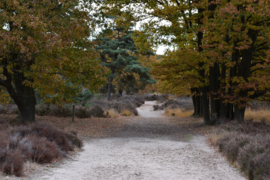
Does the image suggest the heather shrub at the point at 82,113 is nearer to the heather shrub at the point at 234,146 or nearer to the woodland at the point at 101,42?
the woodland at the point at 101,42

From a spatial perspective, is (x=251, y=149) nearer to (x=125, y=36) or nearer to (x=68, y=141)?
(x=68, y=141)

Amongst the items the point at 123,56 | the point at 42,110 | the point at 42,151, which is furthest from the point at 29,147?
the point at 123,56

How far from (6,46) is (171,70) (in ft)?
27.5

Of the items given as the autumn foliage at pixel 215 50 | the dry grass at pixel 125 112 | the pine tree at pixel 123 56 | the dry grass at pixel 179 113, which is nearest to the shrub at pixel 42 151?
the autumn foliage at pixel 215 50

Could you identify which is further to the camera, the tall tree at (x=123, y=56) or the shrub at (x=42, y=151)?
the tall tree at (x=123, y=56)

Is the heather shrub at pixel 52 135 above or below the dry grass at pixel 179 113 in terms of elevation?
above

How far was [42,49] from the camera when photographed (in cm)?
839

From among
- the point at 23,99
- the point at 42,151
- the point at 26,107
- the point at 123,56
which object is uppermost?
the point at 123,56

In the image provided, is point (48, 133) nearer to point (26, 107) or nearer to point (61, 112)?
point (26, 107)

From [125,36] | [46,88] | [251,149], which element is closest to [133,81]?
[125,36]

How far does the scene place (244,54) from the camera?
481 inches

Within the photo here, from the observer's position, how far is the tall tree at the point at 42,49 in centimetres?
809

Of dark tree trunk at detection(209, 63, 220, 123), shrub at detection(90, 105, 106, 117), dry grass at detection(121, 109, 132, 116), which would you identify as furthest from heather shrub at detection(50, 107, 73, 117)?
dark tree trunk at detection(209, 63, 220, 123)

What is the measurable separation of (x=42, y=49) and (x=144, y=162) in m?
5.02
